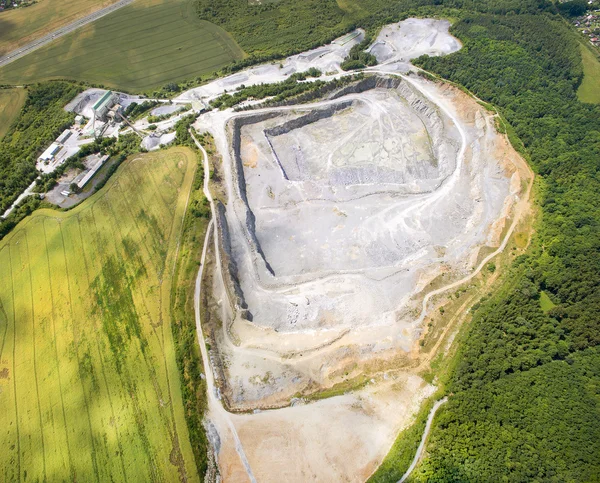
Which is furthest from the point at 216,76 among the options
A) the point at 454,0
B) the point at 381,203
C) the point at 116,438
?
the point at 116,438

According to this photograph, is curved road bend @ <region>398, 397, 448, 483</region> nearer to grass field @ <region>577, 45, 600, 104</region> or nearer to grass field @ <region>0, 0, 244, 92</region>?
grass field @ <region>577, 45, 600, 104</region>

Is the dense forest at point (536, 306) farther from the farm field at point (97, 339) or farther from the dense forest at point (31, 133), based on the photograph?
the dense forest at point (31, 133)

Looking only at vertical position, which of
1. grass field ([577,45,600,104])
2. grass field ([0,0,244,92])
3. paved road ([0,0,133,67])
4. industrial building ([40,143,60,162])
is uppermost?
paved road ([0,0,133,67])

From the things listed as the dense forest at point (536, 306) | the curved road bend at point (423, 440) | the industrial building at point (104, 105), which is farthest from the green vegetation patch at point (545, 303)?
the industrial building at point (104, 105)

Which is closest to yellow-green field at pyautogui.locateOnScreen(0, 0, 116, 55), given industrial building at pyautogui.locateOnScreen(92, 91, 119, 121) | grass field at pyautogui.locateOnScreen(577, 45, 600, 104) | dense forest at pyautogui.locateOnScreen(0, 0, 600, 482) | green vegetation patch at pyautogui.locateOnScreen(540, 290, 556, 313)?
dense forest at pyautogui.locateOnScreen(0, 0, 600, 482)

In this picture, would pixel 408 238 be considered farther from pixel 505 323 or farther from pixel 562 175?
pixel 562 175

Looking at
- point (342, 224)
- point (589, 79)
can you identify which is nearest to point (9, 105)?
point (342, 224)
